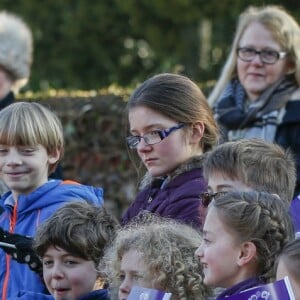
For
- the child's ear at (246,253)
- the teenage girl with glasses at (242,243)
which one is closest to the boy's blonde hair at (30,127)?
the teenage girl with glasses at (242,243)

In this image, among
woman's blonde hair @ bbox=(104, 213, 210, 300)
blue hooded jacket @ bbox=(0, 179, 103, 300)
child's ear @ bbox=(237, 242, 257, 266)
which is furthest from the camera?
blue hooded jacket @ bbox=(0, 179, 103, 300)

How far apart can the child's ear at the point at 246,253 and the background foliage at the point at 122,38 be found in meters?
8.59

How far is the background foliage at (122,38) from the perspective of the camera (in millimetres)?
13602

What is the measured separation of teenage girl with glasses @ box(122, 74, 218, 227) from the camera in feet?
17.5

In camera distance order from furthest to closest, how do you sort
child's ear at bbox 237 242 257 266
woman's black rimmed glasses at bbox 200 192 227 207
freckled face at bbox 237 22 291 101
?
freckled face at bbox 237 22 291 101
woman's black rimmed glasses at bbox 200 192 227 207
child's ear at bbox 237 242 257 266

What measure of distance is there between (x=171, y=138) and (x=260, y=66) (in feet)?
4.76

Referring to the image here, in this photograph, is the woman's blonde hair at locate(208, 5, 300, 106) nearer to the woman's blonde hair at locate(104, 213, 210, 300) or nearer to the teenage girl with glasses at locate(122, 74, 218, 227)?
the teenage girl with glasses at locate(122, 74, 218, 227)

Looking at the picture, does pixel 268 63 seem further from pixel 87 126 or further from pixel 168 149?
pixel 87 126

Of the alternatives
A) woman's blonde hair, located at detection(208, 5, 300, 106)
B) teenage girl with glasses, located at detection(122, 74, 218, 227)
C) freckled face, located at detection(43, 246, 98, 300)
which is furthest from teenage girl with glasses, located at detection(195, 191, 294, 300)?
woman's blonde hair, located at detection(208, 5, 300, 106)

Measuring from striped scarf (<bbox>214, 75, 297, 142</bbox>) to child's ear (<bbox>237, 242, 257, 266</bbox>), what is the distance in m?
2.01

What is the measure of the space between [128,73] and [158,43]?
4.21 feet

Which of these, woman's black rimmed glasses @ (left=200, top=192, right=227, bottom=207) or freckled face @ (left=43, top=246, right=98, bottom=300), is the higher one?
woman's black rimmed glasses @ (left=200, top=192, right=227, bottom=207)

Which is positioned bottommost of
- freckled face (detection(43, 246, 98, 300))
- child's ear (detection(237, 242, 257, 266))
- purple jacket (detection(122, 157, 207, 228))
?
freckled face (detection(43, 246, 98, 300))

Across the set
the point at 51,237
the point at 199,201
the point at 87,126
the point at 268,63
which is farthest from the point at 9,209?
the point at 87,126
